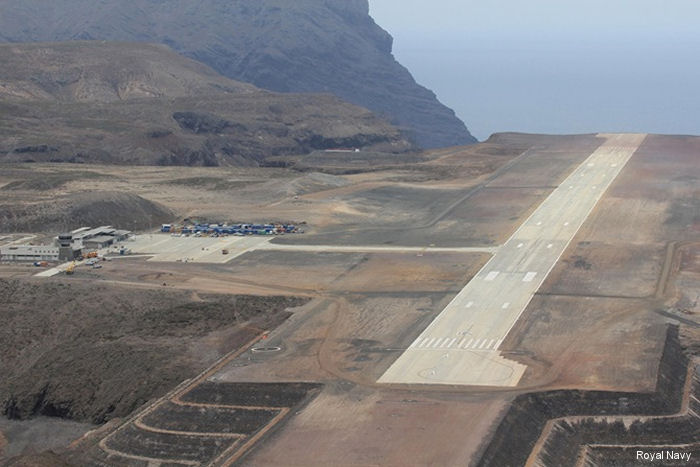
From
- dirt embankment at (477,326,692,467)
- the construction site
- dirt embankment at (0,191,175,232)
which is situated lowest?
dirt embankment at (477,326,692,467)

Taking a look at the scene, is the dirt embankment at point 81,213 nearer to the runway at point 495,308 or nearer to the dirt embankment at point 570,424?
the runway at point 495,308

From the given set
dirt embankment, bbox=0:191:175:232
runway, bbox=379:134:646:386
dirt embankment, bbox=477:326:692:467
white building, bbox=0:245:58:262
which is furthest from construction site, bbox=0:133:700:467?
dirt embankment, bbox=0:191:175:232

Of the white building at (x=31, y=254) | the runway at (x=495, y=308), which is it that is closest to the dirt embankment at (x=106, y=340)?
the white building at (x=31, y=254)

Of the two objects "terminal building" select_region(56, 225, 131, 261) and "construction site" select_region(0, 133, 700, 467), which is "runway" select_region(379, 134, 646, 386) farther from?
"terminal building" select_region(56, 225, 131, 261)

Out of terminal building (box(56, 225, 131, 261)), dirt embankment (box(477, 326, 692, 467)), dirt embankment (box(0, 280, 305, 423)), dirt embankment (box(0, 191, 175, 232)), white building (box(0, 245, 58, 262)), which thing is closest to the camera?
dirt embankment (box(477, 326, 692, 467))

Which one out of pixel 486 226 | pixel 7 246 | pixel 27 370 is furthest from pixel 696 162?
pixel 27 370

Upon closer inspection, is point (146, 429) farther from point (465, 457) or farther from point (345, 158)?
point (345, 158)

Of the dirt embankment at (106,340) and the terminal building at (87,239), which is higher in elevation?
the terminal building at (87,239)
